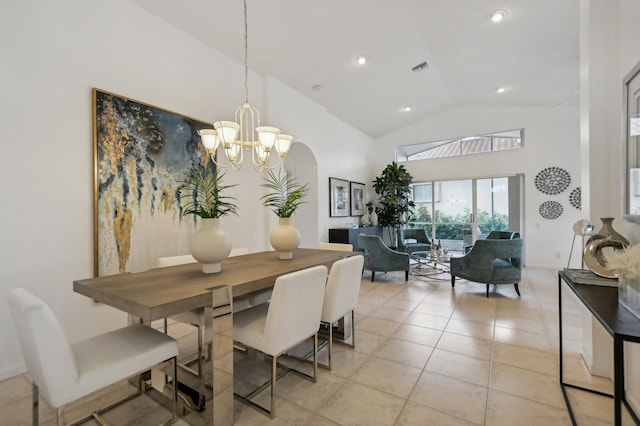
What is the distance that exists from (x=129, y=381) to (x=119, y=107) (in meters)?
2.35

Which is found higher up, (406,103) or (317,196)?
(406,103)

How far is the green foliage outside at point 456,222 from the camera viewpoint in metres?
6.69

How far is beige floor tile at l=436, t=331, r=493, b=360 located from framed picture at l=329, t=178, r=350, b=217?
3507 mm

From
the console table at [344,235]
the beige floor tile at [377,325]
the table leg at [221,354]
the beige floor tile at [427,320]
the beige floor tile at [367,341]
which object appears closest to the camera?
the table leg at [221,354]

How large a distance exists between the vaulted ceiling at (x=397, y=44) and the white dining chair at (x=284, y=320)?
9.79 feet

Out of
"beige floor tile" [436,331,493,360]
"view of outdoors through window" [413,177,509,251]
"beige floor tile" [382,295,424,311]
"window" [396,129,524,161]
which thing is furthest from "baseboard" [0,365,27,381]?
"window" [396,129,524,161]

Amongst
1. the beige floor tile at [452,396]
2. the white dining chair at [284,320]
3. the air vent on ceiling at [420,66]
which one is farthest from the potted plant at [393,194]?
the white dining chair at [284,320]

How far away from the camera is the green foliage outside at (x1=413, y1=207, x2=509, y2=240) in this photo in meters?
6.69

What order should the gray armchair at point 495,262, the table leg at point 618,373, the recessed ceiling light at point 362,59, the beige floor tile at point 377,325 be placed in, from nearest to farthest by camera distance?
the table leg at point 618,373 < the beige floor tile at point 377,325 < the gray armchair at point 495,262 < the recessed ceiling light at point 362,59

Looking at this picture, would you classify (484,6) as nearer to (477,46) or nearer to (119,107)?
(477,46)

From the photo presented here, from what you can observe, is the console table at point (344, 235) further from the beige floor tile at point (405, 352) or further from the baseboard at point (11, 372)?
the baseboard at point (11, 372)

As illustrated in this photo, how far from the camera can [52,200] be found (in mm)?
2338

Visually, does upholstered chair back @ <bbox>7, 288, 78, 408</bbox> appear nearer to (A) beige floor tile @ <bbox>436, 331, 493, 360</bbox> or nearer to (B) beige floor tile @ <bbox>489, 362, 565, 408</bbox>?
(B) beige floor tile @ <bbox>489, 362, 565, 408</bbox>

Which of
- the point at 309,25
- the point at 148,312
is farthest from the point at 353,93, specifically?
the point at 148,312
